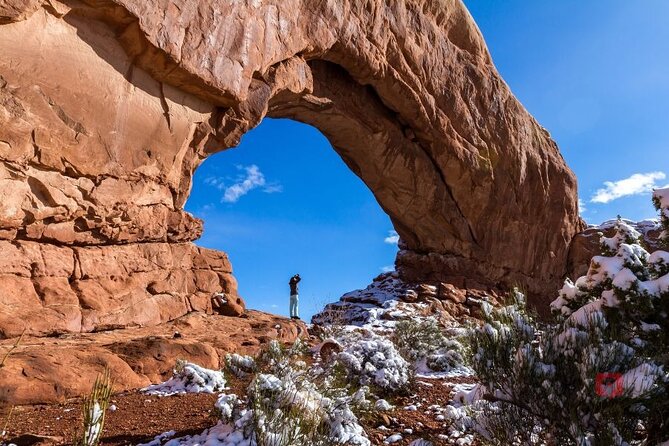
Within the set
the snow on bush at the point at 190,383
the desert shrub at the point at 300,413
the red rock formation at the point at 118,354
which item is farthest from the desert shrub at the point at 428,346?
the desert shrub at the point at 300,413

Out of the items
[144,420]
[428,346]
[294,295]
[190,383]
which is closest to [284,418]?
[144,420]

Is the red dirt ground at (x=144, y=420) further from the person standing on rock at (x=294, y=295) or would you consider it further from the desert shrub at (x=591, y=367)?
the person standing on rock at (x=294, y=295)

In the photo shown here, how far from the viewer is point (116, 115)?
29.5 ft

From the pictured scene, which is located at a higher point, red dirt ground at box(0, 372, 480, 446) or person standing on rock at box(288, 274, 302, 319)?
person standing on rock at box(288, 274, 302, 319)

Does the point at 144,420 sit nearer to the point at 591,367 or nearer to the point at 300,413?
the point at 300,413

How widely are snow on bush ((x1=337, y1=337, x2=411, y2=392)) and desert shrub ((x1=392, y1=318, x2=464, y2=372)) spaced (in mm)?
1838

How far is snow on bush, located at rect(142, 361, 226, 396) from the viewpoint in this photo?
256 inches

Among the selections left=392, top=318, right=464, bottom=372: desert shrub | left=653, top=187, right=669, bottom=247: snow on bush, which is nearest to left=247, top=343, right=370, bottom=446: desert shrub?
left=653, top=187, right=669, bottom=247: snow on bush

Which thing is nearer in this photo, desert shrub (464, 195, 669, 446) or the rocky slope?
desert shrub (464, 195, 669, 446)

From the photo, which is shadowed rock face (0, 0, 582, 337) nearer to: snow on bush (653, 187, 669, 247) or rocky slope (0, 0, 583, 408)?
rocky slope (0, 0, 583, 408)

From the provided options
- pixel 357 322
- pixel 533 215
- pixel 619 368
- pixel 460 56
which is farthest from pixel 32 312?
pixel 533 215

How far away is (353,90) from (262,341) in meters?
10.2

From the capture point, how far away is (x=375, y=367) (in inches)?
275

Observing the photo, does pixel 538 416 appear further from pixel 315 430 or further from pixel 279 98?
pixel 279 98
